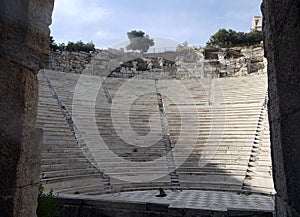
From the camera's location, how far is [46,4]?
233cm

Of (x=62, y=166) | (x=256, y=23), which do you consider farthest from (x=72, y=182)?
(x=256, y=23)

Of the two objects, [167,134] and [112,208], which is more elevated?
[167,134]

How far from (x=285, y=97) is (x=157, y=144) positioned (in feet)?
39.3

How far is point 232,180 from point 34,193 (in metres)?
9.53

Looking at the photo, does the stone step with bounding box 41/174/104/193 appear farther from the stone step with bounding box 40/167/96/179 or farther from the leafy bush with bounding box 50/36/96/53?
the leafy bush with bounding box 50/36/96/53

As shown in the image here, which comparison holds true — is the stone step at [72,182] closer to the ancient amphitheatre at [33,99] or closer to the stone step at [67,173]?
the stone step at [67,173]

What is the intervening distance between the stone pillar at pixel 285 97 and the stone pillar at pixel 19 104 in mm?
1673

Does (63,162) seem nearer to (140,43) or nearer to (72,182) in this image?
(72,182)

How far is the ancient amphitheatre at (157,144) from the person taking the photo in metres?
9.66

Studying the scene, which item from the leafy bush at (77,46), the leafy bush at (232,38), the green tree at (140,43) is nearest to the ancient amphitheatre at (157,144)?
the leafy bush at (77,46)

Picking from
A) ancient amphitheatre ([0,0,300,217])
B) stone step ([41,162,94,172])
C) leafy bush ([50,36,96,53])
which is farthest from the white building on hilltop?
ancient amphitheatre ([0,0,300,217])

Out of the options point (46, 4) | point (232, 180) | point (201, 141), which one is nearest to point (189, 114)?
point (201, 141)

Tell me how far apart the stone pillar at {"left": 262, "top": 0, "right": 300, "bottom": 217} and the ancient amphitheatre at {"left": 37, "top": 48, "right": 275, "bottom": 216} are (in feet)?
9.06

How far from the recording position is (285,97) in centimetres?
181
